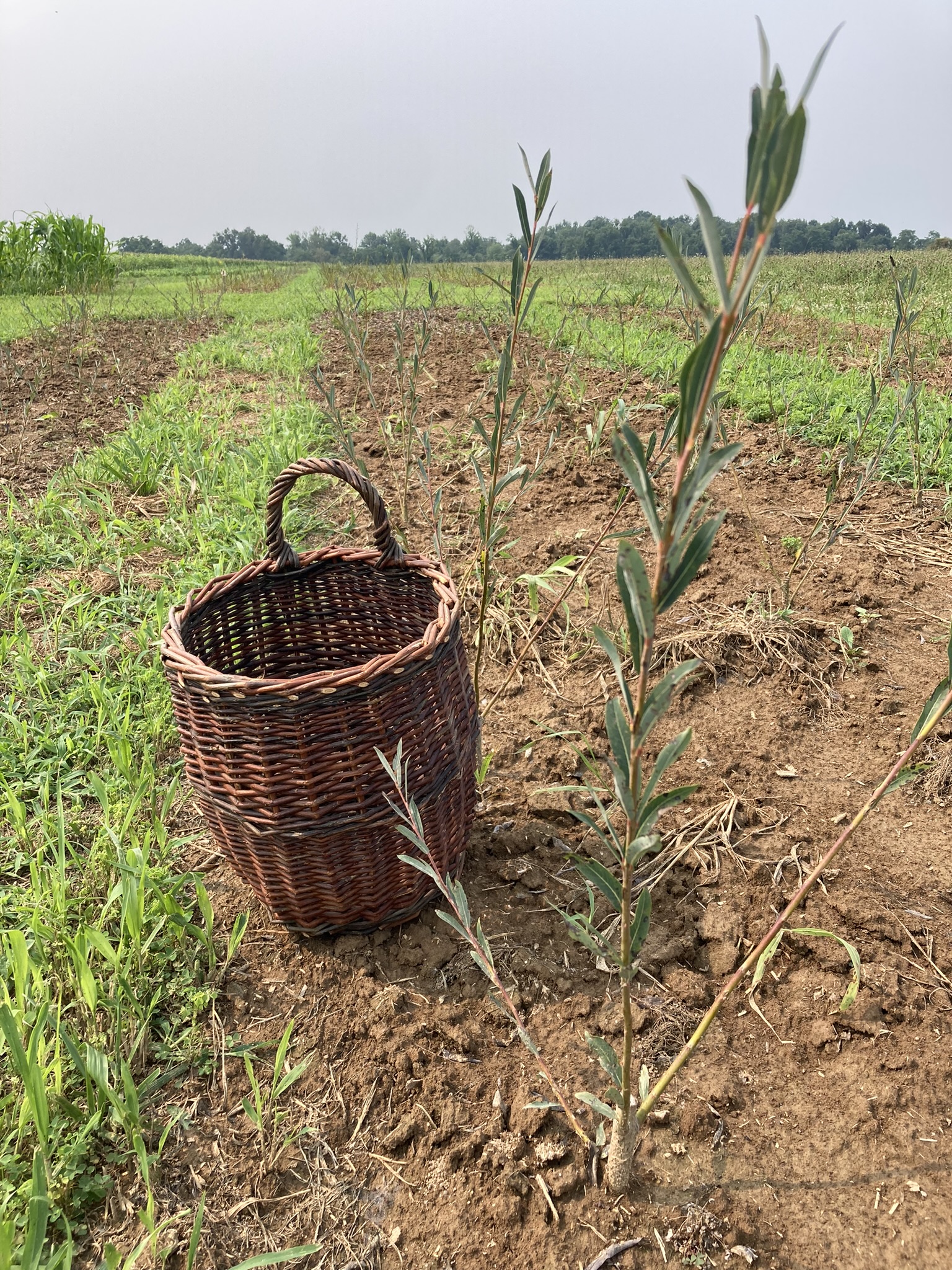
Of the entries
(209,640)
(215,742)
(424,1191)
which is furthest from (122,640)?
(424,1191)

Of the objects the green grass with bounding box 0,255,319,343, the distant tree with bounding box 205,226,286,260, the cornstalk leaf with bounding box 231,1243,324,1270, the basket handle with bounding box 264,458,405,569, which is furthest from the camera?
the distant tree with bounding box 205,226,286,260

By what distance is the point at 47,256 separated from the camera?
11.7 meters

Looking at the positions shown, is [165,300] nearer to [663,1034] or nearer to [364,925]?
[364,925]

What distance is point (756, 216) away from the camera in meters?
0.55

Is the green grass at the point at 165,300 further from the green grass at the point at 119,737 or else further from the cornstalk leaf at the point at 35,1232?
the cornstalk leaf at the point at 35,1232

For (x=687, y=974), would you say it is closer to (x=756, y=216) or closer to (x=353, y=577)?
(x=353, y=577)

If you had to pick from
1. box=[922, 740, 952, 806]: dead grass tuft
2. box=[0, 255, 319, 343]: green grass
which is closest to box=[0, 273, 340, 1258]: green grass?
box=[922, 740, 952, 806]: dead grass tuft

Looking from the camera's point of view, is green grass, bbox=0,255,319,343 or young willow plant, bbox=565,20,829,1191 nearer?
young willow plant, bbox=565,20,829,1191

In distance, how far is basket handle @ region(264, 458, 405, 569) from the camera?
1.46 metres

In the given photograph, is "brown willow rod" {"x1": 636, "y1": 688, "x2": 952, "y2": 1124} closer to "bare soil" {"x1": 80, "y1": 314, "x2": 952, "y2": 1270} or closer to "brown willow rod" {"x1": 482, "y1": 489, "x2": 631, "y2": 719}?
"bare soil" {"x1": 80, "y1": 314, "x2": 952, "y2": 1270}

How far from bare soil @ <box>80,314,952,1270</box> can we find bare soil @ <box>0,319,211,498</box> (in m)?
3.22

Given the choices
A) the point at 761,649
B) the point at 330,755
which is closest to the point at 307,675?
the point at 330,755

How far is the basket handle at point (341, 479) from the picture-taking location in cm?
146

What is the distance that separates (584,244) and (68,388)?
3835mm
